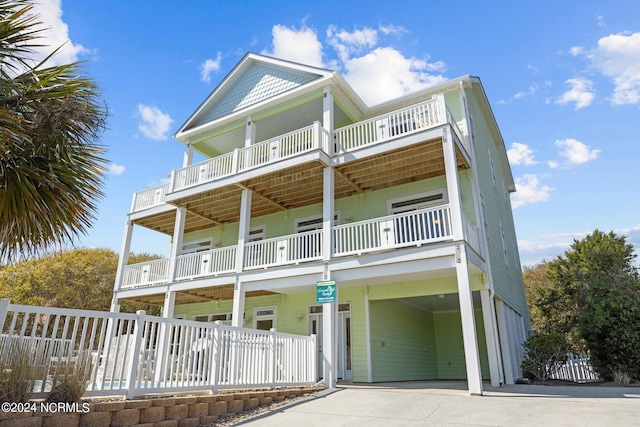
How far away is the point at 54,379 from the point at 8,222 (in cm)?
274

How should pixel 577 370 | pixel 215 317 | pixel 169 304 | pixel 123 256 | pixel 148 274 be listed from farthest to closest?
pixel 215 317 → pixel 123 256 → pixel 148 274 → pixel 577 370 → pixel 169 304

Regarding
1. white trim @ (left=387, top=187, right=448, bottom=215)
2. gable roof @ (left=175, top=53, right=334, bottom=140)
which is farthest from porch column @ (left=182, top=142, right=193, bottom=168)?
white trim @ (left=387, top=187, right=448, bottom=215)

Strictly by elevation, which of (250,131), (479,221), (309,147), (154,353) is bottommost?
(154,353)

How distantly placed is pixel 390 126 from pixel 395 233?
3.32 m

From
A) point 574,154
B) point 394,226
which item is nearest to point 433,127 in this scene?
point 394,226

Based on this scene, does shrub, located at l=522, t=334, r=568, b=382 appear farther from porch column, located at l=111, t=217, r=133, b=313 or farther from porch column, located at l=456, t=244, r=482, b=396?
porch column, located at l=111, t=217, r=133, b=313

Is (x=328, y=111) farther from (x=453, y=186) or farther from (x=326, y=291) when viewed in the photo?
(x=326, y=291)

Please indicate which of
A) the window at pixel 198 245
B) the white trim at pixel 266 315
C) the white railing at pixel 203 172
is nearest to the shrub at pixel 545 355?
the white trim at pixel 266 315

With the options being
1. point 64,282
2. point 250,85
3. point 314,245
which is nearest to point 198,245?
point 250,85

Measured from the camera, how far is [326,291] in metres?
10.1

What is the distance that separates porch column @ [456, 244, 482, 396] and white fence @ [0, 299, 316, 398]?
3.74m

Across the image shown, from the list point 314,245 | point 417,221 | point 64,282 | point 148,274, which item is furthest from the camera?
point 64,282

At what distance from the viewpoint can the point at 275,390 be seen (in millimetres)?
8094

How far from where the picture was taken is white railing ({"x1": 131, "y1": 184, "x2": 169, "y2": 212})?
1598 cm
